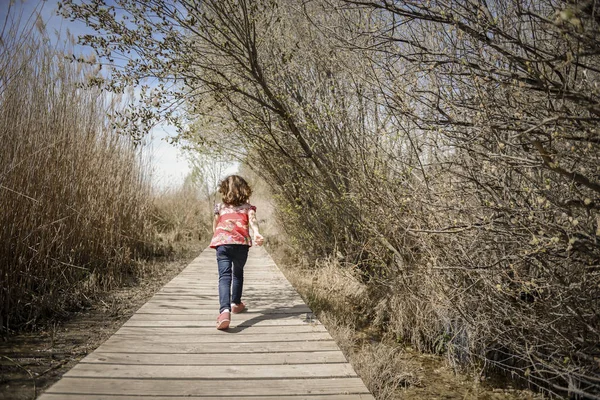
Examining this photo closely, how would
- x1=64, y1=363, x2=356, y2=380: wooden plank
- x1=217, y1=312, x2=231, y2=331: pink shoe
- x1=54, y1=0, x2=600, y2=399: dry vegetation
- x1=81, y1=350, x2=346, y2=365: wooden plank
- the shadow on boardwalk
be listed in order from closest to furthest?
x1=54, y1=0, x2=600, y2=399: dry vegetation, x1=64, y1=363, x2=356, y2=380: wooden plank, x1=81, y1=350, x2=346, y2=365: wooden plank, x1=217, y1=312, x2=231, y2=331: pink shoe, the shadow on boardwalk

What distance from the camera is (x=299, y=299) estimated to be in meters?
4.30

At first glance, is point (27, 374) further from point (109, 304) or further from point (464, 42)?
point (464, 42)

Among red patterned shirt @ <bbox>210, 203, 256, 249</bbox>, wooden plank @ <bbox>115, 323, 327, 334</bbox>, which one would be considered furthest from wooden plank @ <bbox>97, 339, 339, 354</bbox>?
red patterned shirt @ <bbox>210, 203, 256, 249</bbox>

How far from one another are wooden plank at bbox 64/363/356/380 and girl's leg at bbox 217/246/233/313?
0.94 metres

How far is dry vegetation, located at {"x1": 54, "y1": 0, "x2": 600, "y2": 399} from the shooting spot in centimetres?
207

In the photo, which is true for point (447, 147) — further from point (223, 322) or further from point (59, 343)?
point (59, 343)

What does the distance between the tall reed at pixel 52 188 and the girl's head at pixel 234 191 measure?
1.46 m

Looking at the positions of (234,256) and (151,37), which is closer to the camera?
(234,256)

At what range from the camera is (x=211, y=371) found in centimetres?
239

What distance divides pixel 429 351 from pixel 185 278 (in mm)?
3208

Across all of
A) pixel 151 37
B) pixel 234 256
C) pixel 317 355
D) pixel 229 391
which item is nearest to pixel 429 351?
pixel 317 355

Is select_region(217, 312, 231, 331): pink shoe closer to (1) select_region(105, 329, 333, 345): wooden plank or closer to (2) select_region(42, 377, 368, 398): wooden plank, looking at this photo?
(1) select_region(105, 329, 333, 345): wooden plank

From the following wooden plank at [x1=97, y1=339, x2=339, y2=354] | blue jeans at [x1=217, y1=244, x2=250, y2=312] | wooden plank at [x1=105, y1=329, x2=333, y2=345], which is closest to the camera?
wooden plank at [x1=97, y1=339, x2=339, y2=354]

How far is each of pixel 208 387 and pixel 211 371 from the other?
22 centimetres
